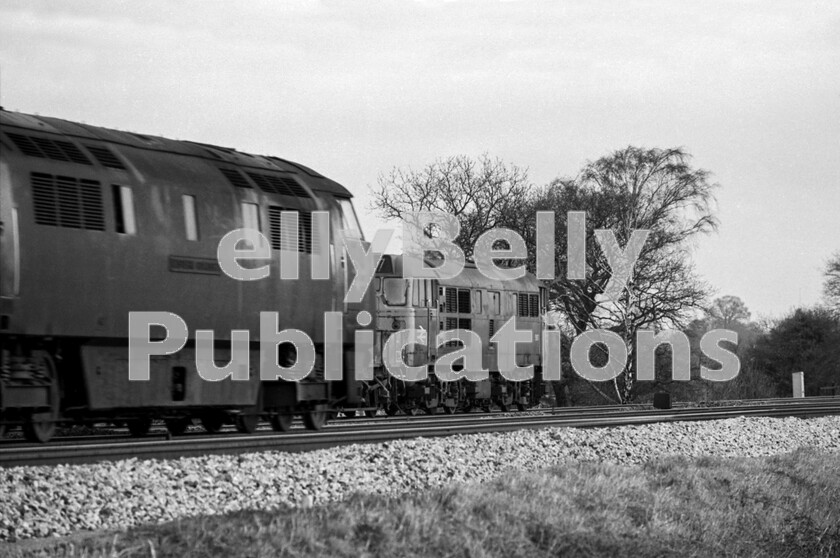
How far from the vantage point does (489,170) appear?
44.9 m

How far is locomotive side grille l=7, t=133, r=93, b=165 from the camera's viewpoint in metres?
12.4

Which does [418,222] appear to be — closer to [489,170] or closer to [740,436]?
[489,170]

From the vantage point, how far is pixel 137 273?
13266 mm

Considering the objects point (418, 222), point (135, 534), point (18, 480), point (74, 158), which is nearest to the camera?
point (135, 534)

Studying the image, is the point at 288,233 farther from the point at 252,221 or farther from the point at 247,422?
the point at 247,422

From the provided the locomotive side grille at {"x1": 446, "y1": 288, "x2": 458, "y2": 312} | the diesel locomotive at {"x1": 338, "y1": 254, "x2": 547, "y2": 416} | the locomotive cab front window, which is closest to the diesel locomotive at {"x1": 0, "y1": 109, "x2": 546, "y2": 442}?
the diesel locomotive at {"x1": 338, "y1": 254, "x2": 547, "y2": 416}

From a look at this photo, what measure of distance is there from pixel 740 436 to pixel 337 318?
6605 millimetres

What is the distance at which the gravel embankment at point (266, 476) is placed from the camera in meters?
8.39

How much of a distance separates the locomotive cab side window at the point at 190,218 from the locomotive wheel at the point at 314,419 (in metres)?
3.40

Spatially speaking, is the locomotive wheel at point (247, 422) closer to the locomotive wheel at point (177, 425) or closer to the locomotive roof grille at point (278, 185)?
the locomotive wheel at point (177, 425)

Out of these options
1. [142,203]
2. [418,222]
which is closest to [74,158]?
[142,203]

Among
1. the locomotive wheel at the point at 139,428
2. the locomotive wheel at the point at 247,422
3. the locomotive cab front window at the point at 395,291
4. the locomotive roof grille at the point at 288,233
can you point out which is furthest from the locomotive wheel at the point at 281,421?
the locomotive cab front window at the point at 395,291

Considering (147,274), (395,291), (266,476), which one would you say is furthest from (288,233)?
(395,291)

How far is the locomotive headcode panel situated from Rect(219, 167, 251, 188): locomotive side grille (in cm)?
3
